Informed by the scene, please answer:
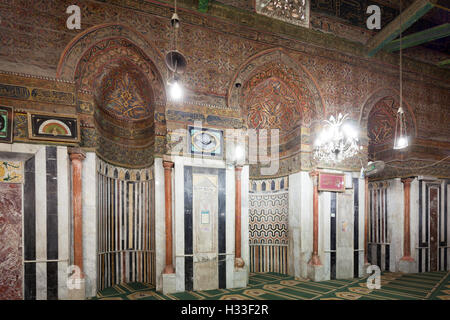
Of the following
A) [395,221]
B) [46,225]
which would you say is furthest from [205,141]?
[395,221]

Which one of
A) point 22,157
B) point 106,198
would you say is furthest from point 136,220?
point 22,157

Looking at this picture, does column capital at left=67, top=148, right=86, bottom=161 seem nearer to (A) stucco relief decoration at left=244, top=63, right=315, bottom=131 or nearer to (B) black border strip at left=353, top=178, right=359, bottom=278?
(A) stucco relief decoration at left=244, top=63, right=315, bottom=131

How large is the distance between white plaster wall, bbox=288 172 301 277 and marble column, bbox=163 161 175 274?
121 inches

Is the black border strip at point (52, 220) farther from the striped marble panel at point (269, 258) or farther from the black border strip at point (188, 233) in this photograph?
the striped marble panel at point (269, 258)

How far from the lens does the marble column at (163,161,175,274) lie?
522 cm

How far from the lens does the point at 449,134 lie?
7871mm

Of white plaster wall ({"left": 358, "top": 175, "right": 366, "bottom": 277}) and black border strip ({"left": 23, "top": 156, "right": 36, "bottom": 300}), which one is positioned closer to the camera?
black border strip ({"left": 23, "top": 156, "right": 36, "bottom": 300})

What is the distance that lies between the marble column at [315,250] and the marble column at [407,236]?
263 centimetres

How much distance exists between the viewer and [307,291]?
5504mm

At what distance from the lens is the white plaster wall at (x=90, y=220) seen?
4.80 m

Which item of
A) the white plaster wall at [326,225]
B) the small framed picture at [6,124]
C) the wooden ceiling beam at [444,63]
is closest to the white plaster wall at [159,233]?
the small framed picture at [6,124]

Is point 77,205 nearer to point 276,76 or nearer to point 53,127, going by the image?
point 53,127

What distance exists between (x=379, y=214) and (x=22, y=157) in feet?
28.5

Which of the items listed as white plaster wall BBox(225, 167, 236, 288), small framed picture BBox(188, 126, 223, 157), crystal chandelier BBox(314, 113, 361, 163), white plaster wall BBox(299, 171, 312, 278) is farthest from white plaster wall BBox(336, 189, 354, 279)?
small framed picture BBox(188, 126, 223, 157)
